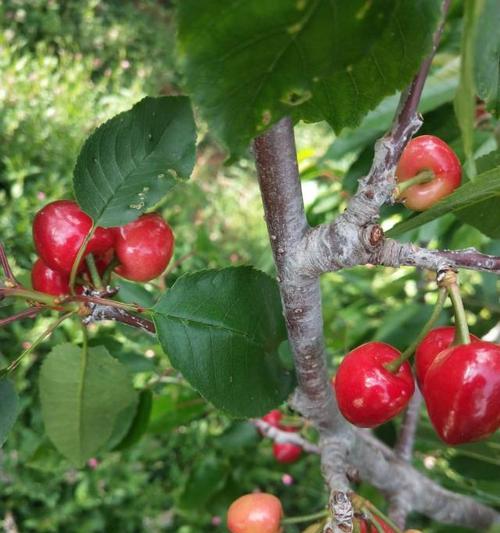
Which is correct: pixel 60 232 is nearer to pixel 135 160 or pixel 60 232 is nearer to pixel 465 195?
pixel 135 160

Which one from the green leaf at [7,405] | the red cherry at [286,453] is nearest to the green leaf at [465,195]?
the green leaf at [7,405]

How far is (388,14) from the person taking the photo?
303 millimetres

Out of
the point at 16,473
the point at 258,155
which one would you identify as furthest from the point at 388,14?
the point at 16,473

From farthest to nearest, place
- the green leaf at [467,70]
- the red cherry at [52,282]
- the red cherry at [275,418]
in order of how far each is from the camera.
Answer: the red cherry at [275,418], the red cherry at [52,282], the green leaf at [467,70]

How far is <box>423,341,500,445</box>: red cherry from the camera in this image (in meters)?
0.41

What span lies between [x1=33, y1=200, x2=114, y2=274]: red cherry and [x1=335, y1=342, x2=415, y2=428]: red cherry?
278mm

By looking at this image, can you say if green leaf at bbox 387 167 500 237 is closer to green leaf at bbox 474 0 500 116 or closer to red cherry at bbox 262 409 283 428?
green leaf at bbox 474 0 500 116

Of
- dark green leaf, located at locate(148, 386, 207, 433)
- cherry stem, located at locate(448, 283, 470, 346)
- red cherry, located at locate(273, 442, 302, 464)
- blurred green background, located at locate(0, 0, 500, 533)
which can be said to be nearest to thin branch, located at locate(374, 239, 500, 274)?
cherry stem, located at locate(448, 283, 470, 346)

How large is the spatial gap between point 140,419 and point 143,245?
1.15 feet

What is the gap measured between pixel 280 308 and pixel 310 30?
0.34 metres

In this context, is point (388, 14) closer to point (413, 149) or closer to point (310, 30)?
point (310, 30)

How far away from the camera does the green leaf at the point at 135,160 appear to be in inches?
21.4

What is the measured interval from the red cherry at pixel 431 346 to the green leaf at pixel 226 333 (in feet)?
0.50

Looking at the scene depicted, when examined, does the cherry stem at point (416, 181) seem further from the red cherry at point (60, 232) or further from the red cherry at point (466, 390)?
the red cherry at point (60, 232)
